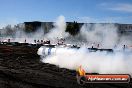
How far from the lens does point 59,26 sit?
85625 millimetres

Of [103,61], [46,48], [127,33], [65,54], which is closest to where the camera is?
[103,61]

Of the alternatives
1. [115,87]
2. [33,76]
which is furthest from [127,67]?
[33,76]

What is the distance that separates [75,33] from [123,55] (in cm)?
6898

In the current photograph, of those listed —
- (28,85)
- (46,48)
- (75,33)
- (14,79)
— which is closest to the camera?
(28,85)

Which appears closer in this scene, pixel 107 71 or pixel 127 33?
pixel 107 71

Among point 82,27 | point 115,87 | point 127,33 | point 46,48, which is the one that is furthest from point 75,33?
point 115,87

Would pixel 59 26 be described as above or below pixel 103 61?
above

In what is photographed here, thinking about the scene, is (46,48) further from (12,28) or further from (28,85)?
(12,28)

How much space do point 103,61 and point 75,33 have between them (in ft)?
223

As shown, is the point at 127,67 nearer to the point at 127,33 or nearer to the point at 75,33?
the point at 127,33

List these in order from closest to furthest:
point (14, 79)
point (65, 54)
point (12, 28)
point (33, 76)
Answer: point (14, 79), point (33, 76), point (65, 54), point (12, 28)

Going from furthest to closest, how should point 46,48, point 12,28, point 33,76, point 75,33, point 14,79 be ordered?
point 12,28, point 75,33, point 46,48, point 33,76, point 14,79

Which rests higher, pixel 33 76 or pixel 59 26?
pixel 59 26

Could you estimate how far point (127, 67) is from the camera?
19.0 metres
